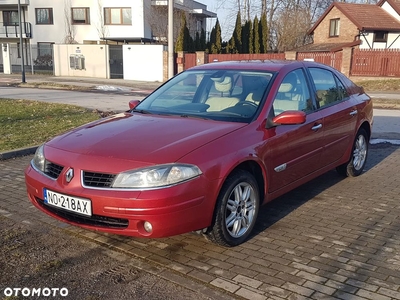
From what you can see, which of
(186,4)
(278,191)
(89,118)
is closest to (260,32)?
(186,4)

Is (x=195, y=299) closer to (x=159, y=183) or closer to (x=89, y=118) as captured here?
(x=159, y=183)

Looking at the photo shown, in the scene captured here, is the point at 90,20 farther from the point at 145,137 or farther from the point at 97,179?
the point at 97,179

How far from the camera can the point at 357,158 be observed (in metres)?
6.39

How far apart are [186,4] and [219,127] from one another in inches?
1612

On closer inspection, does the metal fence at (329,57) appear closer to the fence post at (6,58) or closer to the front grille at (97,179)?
the fence post at (6,58)

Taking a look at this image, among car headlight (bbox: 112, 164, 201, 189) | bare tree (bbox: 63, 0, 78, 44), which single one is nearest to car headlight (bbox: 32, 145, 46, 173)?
car headlight (bbox: 112, 164, 201, 189)

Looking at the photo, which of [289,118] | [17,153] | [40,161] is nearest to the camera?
[40,161]

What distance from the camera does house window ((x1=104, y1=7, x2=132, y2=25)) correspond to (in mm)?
40938

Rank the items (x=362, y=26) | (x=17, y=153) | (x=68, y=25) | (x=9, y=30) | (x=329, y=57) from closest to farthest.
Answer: (x=17, y=153) → (x=329, y=57) → (x=362, y=26) → (x=68, y=25) → (x=9, y=30)

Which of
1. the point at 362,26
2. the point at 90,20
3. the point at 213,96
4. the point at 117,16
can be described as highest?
the point at 117,16

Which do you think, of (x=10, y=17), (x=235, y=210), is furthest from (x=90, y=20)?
(x=235, y=210)

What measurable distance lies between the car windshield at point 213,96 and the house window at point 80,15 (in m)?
40.3

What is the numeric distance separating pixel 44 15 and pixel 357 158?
141ft

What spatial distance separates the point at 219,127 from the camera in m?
4.04
